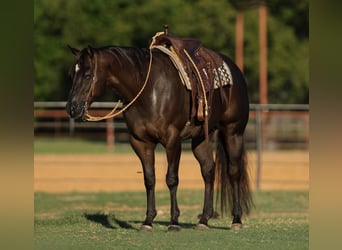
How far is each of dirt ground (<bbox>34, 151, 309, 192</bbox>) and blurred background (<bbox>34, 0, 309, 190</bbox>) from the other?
3.96 metres

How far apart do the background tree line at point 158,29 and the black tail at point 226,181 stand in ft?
73.6

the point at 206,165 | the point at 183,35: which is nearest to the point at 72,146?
the point at 183,35

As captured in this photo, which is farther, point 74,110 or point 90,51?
point 90,51

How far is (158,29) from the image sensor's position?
31.1 meters

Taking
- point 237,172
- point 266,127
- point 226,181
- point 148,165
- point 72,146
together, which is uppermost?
point 148,165

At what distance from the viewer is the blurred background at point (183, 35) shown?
1104 inches

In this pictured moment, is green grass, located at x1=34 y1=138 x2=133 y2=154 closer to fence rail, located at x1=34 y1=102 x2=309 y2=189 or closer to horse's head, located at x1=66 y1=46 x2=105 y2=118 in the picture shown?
fence rail, located at x1=34 y1=102 x2=309 y2=189

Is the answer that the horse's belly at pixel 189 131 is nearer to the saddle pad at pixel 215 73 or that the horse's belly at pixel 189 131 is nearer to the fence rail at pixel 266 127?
the saddle pad at pixel 215 73

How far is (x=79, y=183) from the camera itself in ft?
55.4

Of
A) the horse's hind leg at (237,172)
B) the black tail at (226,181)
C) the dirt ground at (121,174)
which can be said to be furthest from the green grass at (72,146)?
the horse's hind leg at (237,172)

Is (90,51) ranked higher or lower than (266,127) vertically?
higher

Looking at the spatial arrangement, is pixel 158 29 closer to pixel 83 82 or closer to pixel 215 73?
pixel 215 73

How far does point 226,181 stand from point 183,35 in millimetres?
23389
